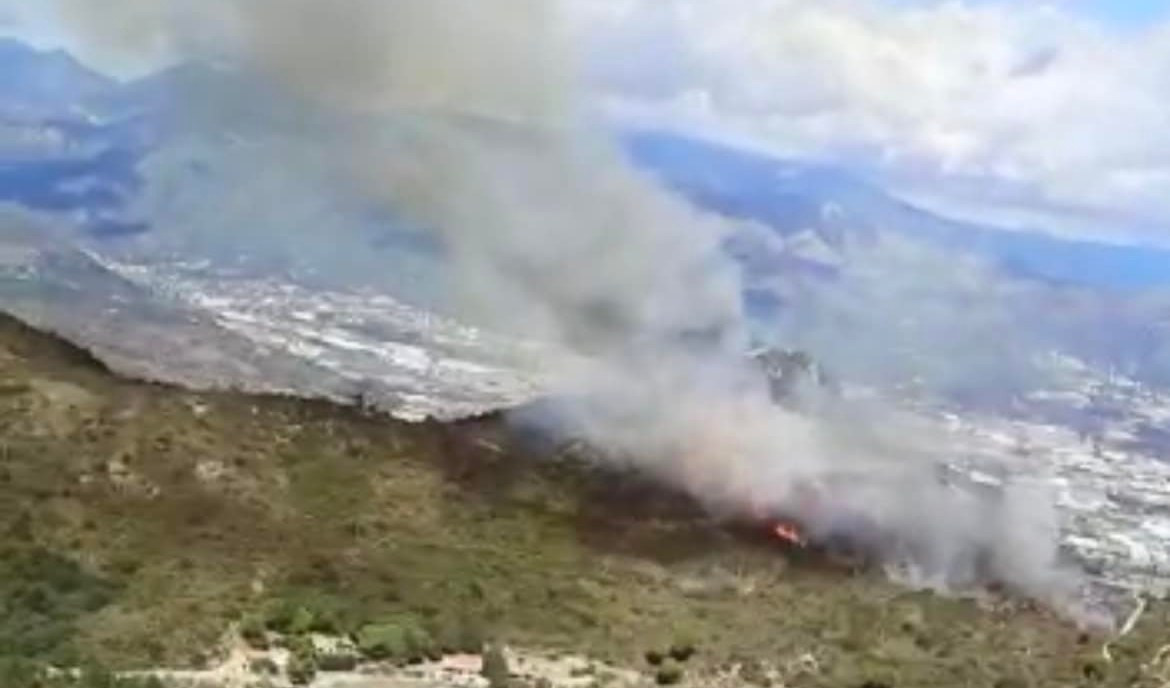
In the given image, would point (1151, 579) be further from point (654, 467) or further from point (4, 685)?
point (4, 685)

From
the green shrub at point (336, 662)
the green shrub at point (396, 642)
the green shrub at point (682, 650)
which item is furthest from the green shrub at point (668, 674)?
the green shrub at point (336, 662)

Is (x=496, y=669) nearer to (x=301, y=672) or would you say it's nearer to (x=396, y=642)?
(x=396, y=642)

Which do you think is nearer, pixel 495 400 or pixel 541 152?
pixel 541 152

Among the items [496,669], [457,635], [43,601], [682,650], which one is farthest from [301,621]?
[682,650]

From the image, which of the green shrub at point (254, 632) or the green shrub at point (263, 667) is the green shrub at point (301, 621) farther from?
the green shrub at point (263, 667)

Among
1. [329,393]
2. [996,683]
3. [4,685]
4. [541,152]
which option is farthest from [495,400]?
[4,685]

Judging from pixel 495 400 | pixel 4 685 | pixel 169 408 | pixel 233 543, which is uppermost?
pixel 495 400
